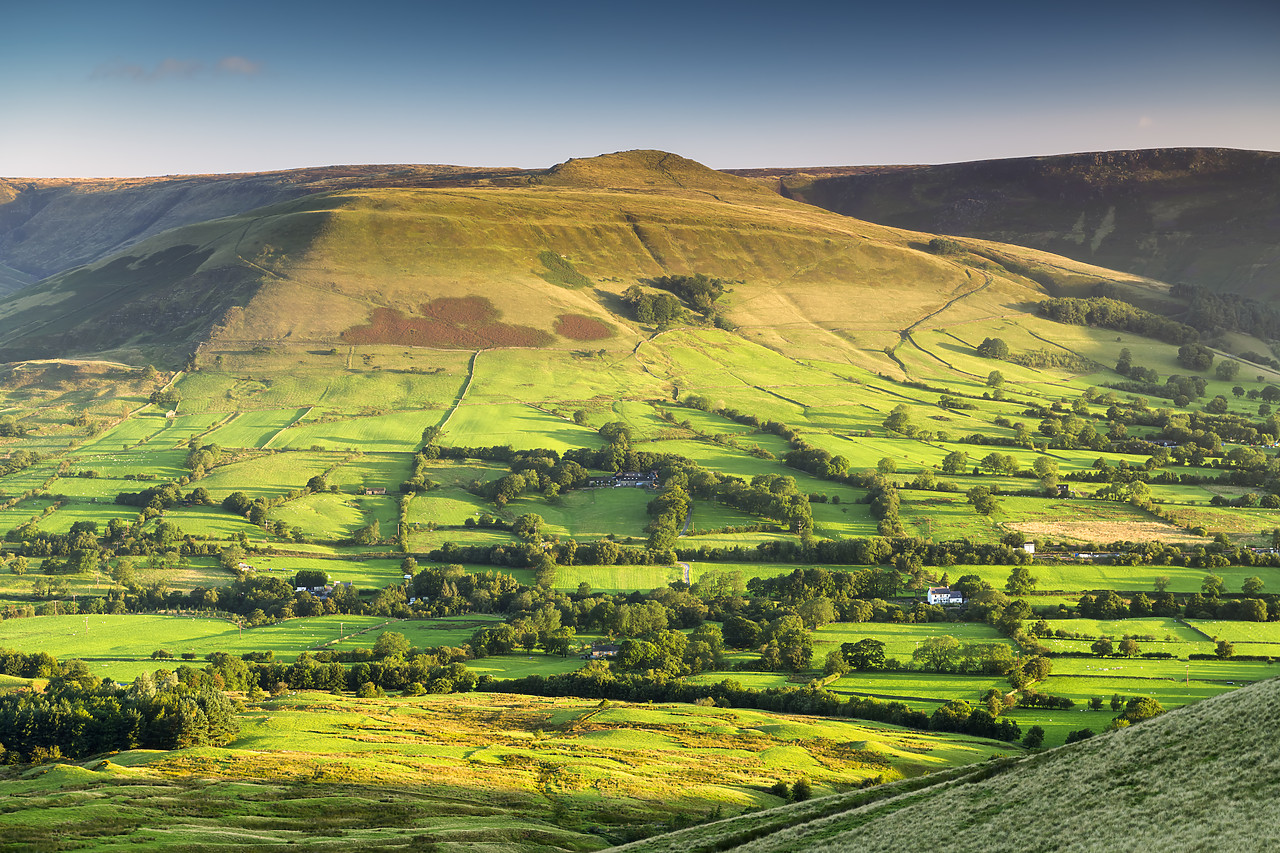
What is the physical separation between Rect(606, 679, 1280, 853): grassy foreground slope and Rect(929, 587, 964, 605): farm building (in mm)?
64433

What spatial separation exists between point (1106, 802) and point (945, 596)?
250ft

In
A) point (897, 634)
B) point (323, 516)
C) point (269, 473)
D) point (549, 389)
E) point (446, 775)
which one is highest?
point (549, 389)

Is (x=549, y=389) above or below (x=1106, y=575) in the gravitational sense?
above

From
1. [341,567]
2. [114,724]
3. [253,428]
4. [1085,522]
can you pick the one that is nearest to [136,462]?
[253,428]

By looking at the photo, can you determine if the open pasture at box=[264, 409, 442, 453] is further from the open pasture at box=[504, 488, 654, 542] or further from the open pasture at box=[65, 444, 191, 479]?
the open pasture at box=[504, 488, 654, 542]

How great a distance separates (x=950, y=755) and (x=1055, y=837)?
3714 cm

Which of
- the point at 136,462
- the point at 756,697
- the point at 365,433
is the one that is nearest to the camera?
the point at 756,697

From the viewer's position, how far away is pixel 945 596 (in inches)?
4257

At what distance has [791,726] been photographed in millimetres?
74688

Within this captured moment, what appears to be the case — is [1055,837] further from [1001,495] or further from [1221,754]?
[1001,495]

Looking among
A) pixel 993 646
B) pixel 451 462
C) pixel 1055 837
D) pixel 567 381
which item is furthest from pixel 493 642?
pixel 567 381

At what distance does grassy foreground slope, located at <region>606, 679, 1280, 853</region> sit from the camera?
1201 inches

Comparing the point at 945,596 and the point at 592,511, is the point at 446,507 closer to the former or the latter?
the point at 592,511

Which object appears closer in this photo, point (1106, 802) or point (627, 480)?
point (1106, 802)
